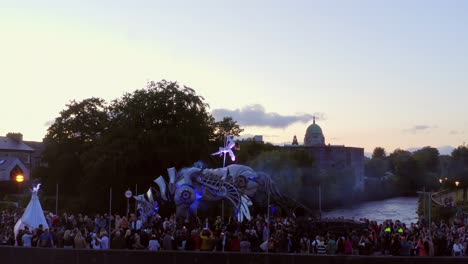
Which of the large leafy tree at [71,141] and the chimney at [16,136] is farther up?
the chimney at [16,136]

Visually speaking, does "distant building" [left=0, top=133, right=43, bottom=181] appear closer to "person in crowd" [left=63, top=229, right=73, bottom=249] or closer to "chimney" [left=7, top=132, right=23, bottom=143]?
"chimney" [left=7, top=132, right=23, bottom=143]

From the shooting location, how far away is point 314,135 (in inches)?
7372

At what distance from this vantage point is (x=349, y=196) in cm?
13088

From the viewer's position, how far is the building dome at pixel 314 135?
7343 inches

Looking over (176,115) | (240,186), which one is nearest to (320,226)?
(240,186)

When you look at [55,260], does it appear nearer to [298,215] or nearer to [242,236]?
[242,236]

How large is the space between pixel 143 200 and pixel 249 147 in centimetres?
6257

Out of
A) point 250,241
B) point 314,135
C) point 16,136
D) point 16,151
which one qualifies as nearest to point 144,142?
point 250,241

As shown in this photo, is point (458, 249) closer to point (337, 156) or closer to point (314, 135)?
point (337, 156)

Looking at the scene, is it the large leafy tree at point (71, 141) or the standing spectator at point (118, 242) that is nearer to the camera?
the standing spectator at point (118, 242)

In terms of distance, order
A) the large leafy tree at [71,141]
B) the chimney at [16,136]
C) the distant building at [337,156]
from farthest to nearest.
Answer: the distant building at [337,156] → the chimney at [16,136] → the large leafy tree at [71,141]

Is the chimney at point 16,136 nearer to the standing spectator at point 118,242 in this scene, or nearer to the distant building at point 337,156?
the distant building at point 337,156

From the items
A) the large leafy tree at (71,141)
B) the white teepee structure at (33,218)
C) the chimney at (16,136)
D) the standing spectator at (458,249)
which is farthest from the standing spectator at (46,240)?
the chimney at (16,136)

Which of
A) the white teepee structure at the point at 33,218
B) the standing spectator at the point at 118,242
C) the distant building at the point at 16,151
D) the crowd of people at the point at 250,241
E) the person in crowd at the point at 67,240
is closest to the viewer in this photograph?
the standing spectator at the point at 118,242
